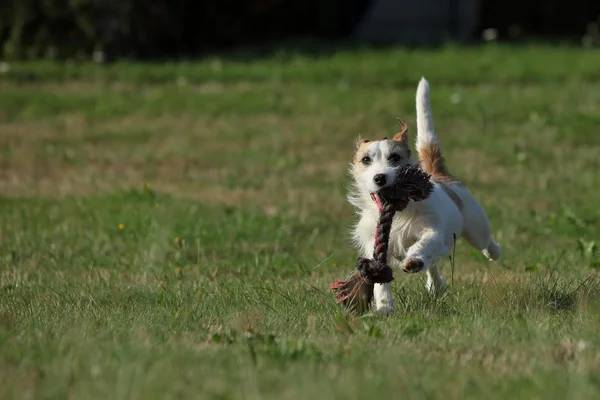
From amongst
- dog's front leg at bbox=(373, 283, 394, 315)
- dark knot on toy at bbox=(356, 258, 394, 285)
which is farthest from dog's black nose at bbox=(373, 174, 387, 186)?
dog's front leg at bbox=(373, 283, 394, 315)

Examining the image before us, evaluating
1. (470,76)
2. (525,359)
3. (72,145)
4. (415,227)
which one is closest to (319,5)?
(470,76)

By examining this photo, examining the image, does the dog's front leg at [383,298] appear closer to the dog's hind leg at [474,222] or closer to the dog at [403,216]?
the dog at [403,216]

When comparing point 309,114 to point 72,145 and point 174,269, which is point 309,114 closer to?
point 72,145

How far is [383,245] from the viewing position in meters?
6.19

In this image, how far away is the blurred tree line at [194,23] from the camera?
64.7 feet

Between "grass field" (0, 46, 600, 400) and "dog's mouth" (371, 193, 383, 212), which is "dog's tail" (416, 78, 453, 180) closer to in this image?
"grass field" (0, 46, 600, 400)

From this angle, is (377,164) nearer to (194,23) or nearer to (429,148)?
(429,148)

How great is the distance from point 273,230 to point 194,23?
13963 mm

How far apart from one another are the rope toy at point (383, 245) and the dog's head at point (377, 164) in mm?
56

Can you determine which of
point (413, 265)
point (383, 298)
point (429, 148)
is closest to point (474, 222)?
point (429, 148)

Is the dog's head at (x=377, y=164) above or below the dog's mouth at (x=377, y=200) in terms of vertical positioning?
above

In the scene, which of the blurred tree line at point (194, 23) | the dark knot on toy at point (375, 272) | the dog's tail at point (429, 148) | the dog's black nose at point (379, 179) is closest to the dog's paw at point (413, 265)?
the dark knot on toy at point (375, 272)

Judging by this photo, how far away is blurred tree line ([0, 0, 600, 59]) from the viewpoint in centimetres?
1972

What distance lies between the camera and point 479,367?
4617 millimetres
